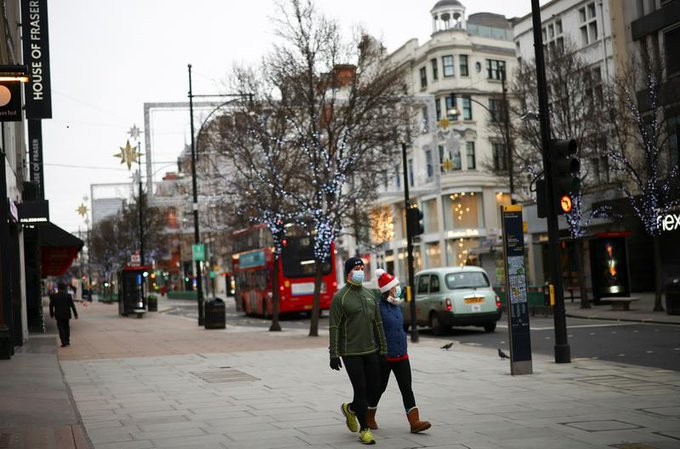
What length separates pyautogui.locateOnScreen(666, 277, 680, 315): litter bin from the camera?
25.5 meters

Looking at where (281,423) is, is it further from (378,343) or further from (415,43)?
(415,43)

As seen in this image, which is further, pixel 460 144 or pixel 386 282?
pixel 460 144

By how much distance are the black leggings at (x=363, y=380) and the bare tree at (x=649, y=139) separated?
838 inches

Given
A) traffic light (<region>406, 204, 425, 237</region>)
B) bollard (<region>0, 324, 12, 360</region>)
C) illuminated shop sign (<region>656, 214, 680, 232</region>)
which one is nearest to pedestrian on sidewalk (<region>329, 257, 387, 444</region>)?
bollard (<region>0, 324, 12, 360</region>)

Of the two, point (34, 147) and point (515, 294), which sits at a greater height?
point (34, 147)

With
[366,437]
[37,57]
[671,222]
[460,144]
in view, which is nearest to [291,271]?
[671,222]

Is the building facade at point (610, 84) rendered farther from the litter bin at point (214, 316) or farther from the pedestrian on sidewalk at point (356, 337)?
the pedestrian on sidewalk at point (356, 337)

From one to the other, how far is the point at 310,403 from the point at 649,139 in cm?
2104

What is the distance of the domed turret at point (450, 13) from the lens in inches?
2537

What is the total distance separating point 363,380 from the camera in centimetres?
895

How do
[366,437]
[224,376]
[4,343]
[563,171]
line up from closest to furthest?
[366,437]
[563,171]
[224,376]
[4,343]

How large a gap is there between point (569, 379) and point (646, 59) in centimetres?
2045

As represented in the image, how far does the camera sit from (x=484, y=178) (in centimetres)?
6284

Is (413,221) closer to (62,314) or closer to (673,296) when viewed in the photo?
(673,296)
